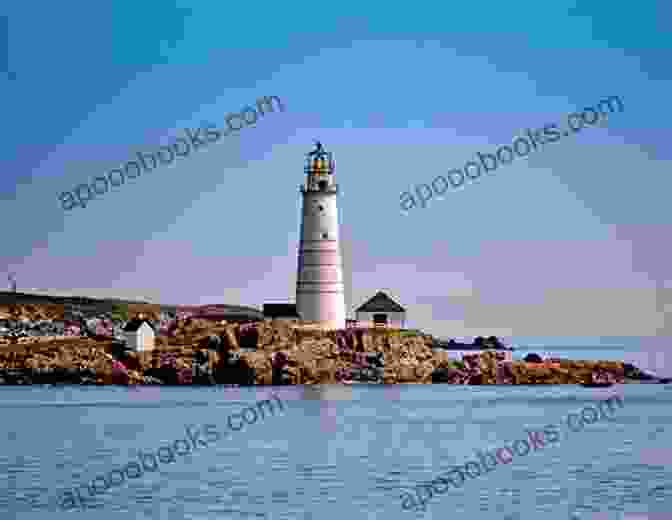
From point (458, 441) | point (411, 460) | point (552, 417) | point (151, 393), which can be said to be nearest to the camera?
point (411, 460)

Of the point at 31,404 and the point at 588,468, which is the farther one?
the point at 31,404

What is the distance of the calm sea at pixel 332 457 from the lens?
1624 inches

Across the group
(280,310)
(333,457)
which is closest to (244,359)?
(280,310)

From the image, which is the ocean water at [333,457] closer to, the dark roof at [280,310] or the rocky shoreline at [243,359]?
the rocky shoreline at [243,359]

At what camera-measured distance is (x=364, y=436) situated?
62562 millimetres

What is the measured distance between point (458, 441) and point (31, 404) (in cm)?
3198

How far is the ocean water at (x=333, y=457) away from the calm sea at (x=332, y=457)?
0.27 ft

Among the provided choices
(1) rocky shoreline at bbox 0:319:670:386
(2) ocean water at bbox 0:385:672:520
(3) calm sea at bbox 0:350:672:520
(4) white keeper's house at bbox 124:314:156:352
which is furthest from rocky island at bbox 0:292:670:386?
(3) calm sea at bbox 0:350:672:520

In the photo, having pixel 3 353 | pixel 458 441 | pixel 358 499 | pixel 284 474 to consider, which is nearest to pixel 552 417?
pixel 458 441

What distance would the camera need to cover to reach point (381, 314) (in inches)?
4259

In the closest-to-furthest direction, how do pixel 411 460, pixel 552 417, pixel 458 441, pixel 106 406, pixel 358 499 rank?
pixel 358 499 < pixel 411 460 < pixel 458 441 < pixel 552 417 < pixel 106 406

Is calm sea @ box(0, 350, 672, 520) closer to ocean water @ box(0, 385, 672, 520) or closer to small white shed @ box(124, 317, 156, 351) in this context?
ocean water @ box(0, 385, 672, 520)

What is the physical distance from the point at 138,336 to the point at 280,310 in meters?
10.3

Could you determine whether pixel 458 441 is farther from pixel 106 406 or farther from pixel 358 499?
pixel 106 406
